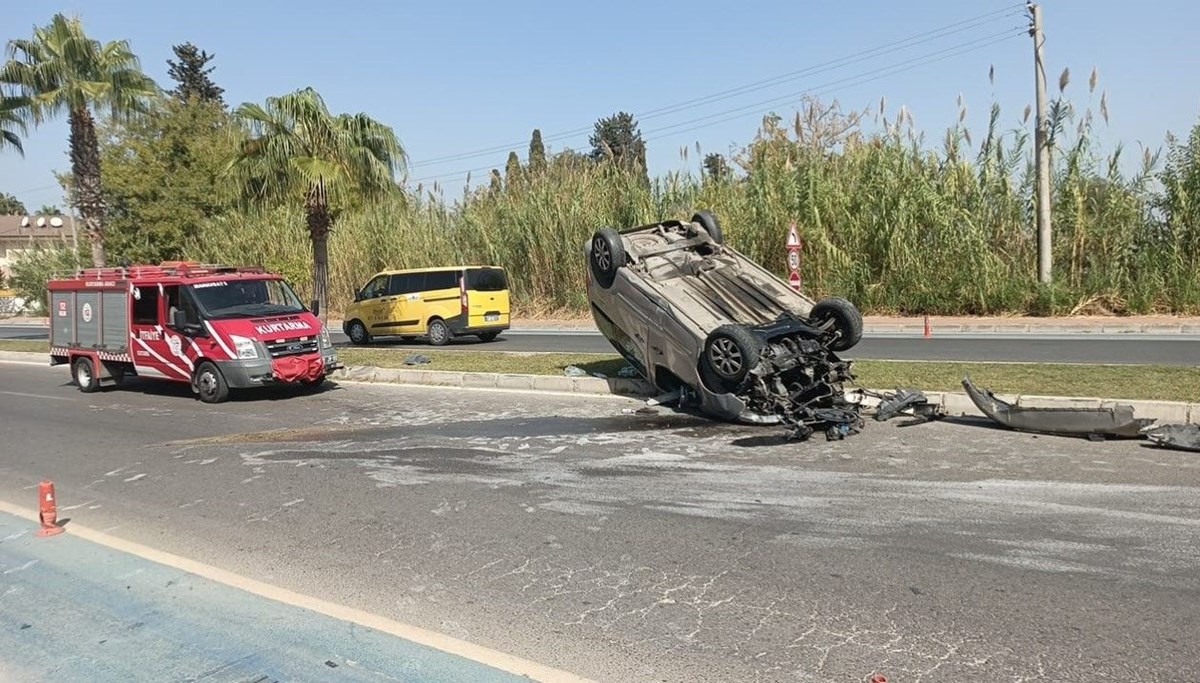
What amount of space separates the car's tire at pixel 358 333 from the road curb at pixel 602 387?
24.2 ft

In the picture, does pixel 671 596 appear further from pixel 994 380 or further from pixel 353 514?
pixel 994 380

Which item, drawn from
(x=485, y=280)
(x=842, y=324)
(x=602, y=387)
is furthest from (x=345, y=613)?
(x=485, y=280)

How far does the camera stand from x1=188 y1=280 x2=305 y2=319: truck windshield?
1299 centimetres

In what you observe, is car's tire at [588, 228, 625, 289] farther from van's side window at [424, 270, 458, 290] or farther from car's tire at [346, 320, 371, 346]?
car's tire at [346, 320, 371, 346]

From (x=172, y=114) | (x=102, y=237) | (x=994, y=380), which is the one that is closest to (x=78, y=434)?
(x=994, y=380)

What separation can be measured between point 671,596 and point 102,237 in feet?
82.5

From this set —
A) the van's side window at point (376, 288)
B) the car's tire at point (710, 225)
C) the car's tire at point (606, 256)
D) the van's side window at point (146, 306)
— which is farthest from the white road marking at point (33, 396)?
the car's tire at point (710, 225)

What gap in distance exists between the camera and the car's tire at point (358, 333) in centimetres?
2278

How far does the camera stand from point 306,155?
17516 millimetres

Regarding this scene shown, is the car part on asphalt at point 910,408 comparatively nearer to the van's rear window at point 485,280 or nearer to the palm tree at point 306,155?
the palm tree at point 306,155

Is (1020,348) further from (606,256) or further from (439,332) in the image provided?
(439,332)

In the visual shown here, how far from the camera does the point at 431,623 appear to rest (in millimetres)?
4336

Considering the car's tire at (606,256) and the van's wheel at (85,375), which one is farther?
the van's wheel at (85,375)

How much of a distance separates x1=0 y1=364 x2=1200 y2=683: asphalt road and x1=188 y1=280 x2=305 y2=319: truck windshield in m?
3.41
